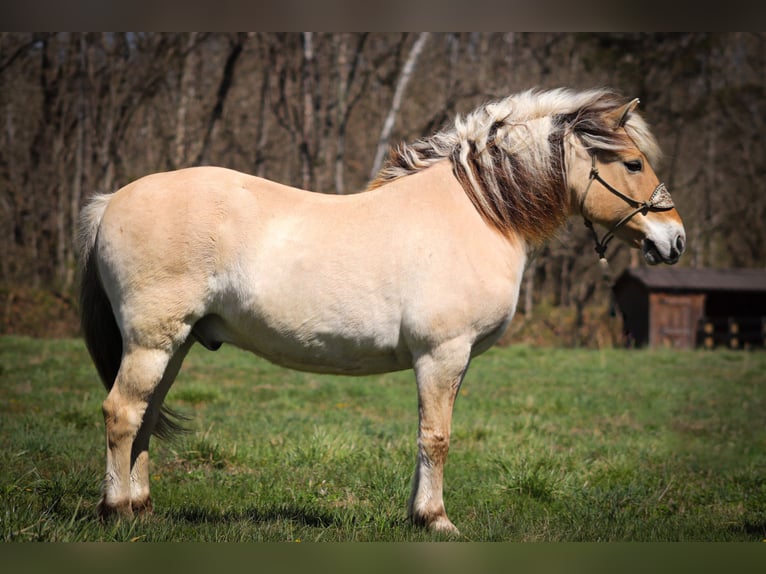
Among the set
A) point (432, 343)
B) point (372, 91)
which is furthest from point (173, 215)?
point (372, 91)

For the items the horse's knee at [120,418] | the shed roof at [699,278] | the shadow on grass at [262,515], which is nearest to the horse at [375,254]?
the horse's knee at [120,418]

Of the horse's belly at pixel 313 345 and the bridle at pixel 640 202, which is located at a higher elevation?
the bridle at pixel 640 202

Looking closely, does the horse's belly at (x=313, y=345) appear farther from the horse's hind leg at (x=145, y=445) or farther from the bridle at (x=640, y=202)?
the bridle at (x=640, y=202)

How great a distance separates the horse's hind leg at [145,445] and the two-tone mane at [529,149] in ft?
6.10

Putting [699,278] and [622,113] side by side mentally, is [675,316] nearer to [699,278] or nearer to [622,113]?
[699,278]

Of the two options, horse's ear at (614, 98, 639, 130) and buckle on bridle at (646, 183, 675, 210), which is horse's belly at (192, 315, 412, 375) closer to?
buckle on bridle at (646, 183, 675, 210)

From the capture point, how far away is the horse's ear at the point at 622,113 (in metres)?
4.31

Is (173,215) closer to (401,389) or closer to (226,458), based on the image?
(226,458)

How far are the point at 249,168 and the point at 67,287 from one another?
883 centimetres

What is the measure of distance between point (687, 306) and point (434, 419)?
27902mm

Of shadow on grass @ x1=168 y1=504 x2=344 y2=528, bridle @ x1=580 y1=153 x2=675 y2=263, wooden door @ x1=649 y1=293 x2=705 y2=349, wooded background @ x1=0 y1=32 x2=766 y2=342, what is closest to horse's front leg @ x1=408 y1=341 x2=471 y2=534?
shadow on grass @ x1=168 y1=504 x2=344 y2=528

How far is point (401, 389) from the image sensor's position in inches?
436

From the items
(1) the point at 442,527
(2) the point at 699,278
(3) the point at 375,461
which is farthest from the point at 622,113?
(2) the point at 699,278

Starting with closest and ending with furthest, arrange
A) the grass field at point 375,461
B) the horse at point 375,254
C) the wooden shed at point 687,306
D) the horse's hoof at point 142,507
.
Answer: the horse at point 375,254, the horse's hoof at point 142,507, the grass field at point 375,461, the wooden shed at point 687,306
